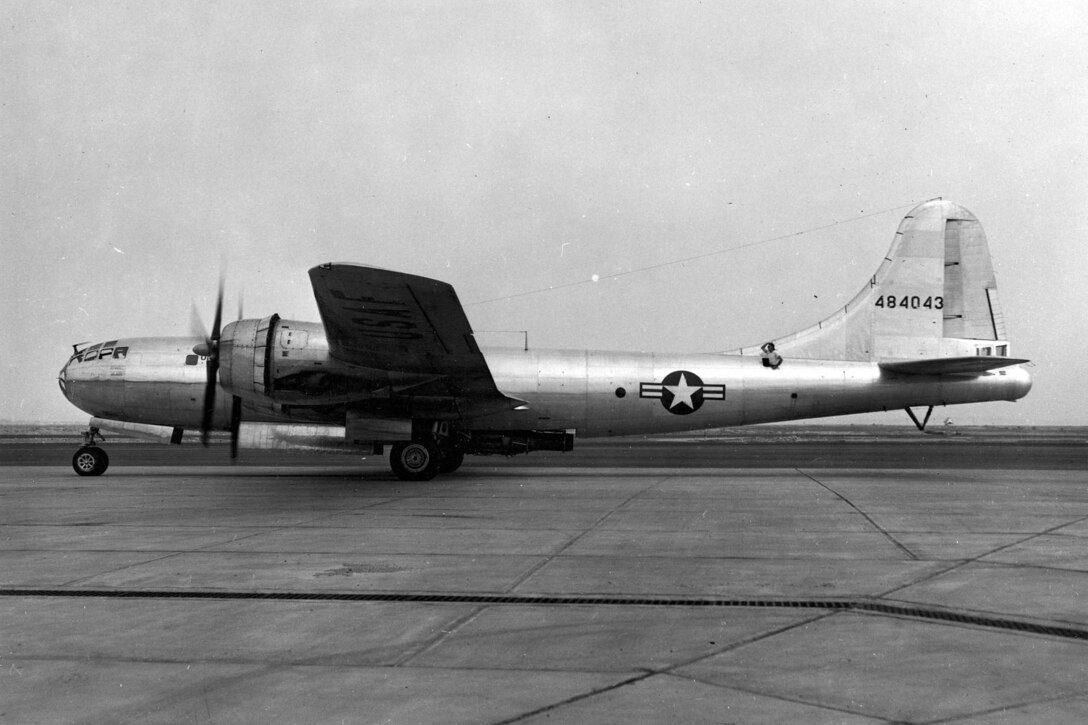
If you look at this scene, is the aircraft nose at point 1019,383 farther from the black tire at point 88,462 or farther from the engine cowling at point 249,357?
the black tire at point 88,462

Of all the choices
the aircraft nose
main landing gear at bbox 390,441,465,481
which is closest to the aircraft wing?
main landing gear at bbox 390,441,465,481

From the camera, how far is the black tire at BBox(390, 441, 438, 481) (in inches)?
777

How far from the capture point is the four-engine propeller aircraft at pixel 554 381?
19.3 m

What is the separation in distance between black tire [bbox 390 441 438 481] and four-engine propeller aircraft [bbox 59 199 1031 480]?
0.03 meters

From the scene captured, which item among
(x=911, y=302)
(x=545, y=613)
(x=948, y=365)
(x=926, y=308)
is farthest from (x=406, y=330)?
(x=926, y=308)

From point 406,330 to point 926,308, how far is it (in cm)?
1353

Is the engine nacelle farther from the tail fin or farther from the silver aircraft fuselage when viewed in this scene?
the tail fin

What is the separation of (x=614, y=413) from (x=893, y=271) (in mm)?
8304

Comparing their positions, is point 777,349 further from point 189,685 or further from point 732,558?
point 189,685

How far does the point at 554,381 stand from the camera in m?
21.2

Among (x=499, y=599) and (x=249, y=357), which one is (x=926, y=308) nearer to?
(x=249, y=357)

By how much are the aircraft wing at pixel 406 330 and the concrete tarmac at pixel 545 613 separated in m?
4.14

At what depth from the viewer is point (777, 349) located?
859 inches

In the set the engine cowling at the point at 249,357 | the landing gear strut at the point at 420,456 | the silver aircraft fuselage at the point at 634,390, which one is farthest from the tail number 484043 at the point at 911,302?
the engine cowling at the point at 249,357
